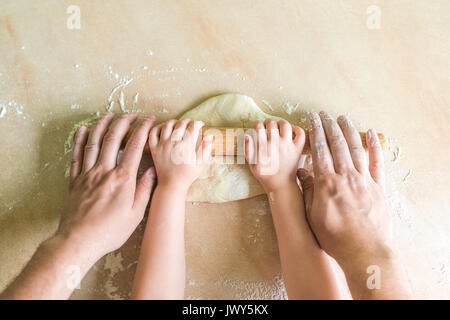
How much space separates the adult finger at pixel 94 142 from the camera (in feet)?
3.14

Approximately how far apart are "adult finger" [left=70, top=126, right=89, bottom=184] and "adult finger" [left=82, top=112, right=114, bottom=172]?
0.02 m

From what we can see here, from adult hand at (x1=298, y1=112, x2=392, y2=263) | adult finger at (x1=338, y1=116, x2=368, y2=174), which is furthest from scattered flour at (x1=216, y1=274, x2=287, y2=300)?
adult finger at (x1=338, y1=116, x2=368, y2=174)

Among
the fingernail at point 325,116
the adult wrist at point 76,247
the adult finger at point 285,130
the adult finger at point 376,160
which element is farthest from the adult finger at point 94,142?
the adult finger at point 376,160

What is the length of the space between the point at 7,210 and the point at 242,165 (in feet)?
2.50

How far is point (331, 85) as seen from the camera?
3.56 ft

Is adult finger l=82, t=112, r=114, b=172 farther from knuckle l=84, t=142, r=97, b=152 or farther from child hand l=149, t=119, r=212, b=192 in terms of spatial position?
child hand l=149, t=119, r=212, b=192

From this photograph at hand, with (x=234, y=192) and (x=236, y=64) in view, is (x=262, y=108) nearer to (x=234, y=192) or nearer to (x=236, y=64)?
(x=236, y=64)

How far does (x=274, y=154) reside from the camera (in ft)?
3.11

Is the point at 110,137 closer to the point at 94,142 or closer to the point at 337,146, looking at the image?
the point at 94,142

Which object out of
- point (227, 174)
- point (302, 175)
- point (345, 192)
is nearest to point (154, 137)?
point (227, 174)

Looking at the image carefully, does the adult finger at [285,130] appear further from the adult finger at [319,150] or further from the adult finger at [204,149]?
A: the adult finger at [204,149]

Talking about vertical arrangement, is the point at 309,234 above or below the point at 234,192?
below

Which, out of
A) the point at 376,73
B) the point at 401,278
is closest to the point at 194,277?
the point at 401,278

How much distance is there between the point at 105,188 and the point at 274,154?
501 mm
